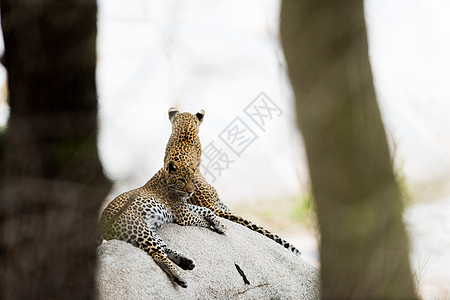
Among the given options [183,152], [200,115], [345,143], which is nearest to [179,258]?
[183,152]

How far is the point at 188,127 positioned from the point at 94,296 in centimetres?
308

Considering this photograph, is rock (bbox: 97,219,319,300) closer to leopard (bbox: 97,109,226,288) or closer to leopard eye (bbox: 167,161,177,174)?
leopard (bbox: 97,109,226,288)

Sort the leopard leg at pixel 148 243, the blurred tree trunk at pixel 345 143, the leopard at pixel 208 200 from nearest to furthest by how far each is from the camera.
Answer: the blurred tree trunk at pixel 345 143, the leopard leg at pixel 148 243, the leopard at pixel 208 200

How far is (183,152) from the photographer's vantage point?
472 cm

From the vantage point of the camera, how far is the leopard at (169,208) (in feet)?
13.1

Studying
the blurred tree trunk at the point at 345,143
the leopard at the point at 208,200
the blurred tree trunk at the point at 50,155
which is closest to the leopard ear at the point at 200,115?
the leopard at the point at 208,200

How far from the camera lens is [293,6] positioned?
69.3 inches

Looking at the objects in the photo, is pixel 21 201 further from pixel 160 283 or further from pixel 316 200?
pixel 160 283

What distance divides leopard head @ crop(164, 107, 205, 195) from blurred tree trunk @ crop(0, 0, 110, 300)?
2.53 metres

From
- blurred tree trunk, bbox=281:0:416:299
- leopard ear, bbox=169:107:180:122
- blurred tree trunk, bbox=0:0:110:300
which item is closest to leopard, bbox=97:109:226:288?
leopard ear, bbox=169:107:180:122

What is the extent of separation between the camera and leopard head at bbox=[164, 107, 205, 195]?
14.8ft

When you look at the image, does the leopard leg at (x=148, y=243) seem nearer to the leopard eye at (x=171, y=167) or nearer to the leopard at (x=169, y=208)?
the leopard at (x=169, y=208)

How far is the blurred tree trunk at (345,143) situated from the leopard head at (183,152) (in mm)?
2749

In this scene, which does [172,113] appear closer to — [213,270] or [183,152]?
[183,152]
